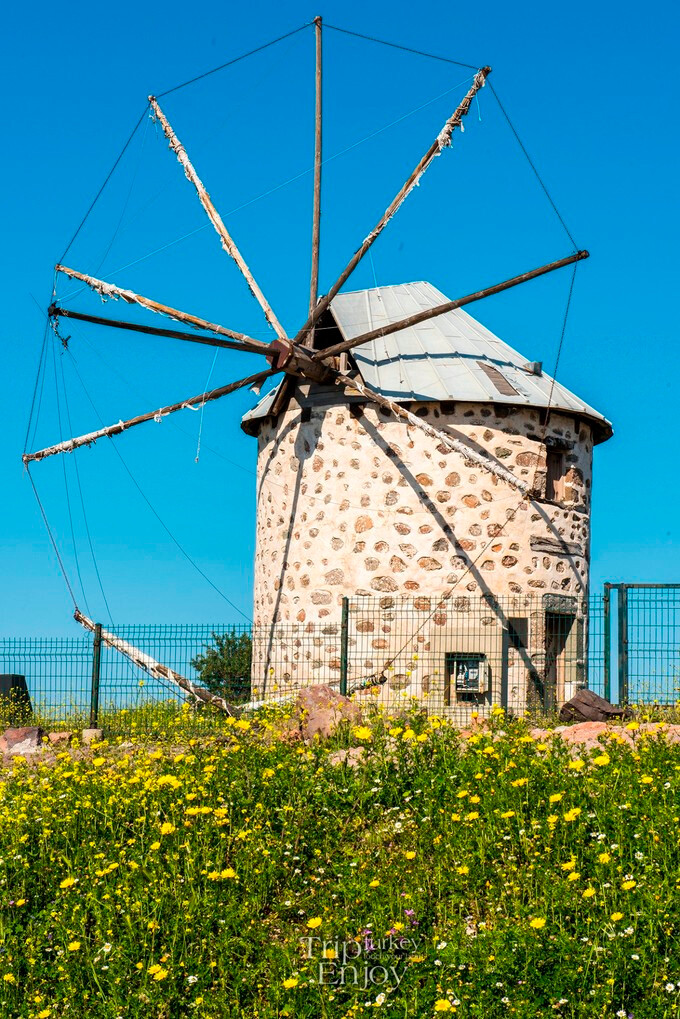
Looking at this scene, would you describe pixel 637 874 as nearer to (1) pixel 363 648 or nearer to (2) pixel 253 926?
(2) pixel 253 926

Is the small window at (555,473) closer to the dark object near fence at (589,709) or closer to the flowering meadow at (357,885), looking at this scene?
the dark object near fence at (589,709)

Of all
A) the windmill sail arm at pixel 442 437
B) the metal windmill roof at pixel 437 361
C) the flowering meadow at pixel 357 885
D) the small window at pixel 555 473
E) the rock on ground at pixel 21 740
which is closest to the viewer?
the flowering meadow at pixel 357 885

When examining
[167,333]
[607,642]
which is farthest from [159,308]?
[607,642]

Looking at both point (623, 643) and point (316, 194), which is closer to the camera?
point (623, 643)

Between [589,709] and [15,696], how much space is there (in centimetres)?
898

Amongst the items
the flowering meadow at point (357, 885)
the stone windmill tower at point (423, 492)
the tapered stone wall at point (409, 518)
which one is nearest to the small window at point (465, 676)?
the stone windmill tower at point (423, 492)

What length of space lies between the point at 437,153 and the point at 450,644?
7.36m

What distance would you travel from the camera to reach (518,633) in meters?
15.9

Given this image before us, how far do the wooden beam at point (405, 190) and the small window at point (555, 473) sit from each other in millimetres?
4123

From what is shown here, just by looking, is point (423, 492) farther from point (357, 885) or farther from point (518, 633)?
point (357, 885)

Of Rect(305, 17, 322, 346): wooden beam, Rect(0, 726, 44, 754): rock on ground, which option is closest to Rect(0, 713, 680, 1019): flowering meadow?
Rect(0, 726, 44, 754): rock on ground

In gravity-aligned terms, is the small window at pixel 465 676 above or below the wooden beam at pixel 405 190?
below

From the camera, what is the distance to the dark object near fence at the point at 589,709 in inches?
516

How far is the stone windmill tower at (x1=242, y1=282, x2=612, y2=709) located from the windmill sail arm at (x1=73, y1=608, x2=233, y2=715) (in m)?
2.23
